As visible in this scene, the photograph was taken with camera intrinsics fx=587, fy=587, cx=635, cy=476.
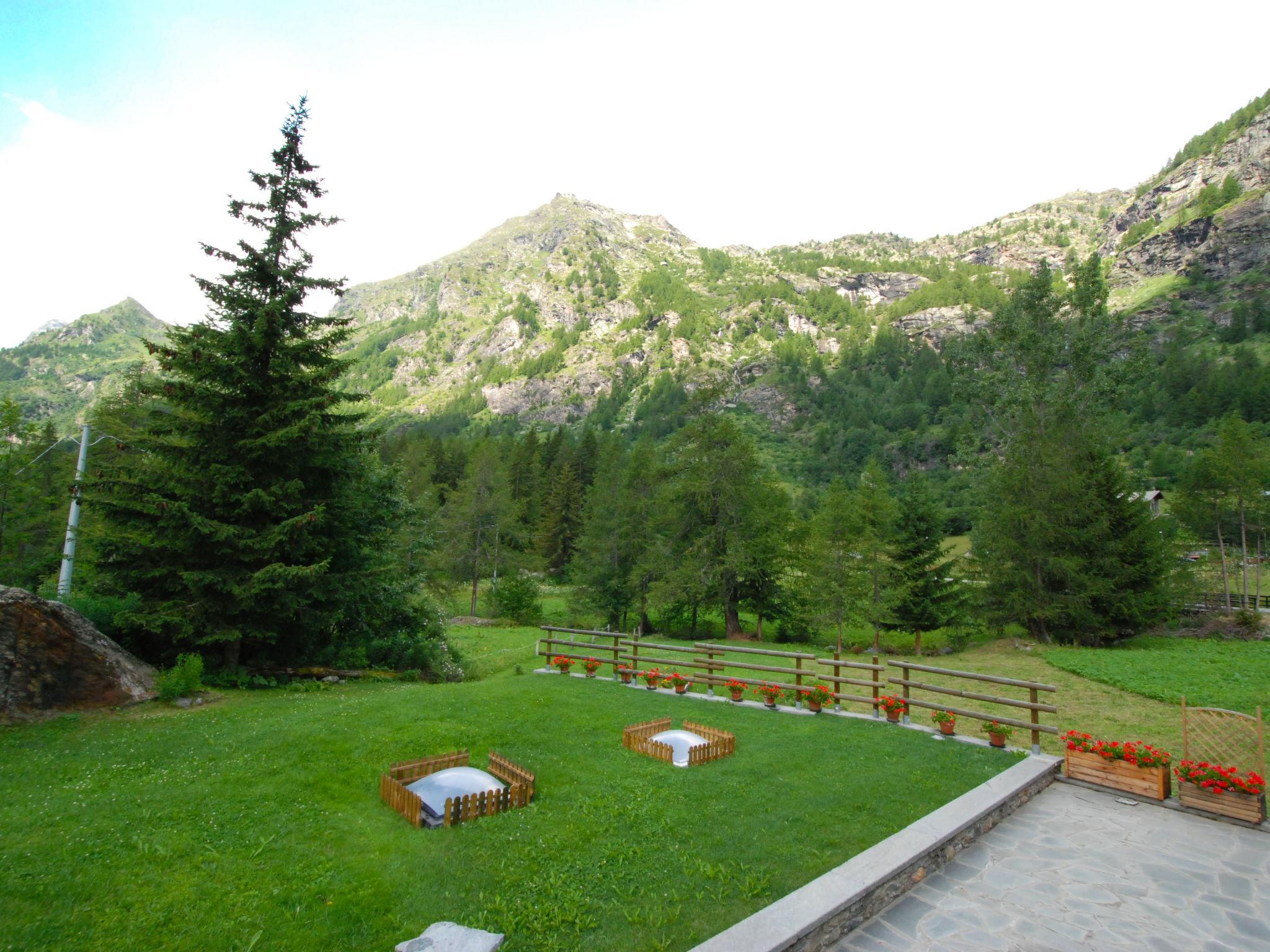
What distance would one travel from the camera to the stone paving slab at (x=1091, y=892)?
5.21 metres

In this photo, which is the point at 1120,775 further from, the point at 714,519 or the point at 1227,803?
the point at 714,519

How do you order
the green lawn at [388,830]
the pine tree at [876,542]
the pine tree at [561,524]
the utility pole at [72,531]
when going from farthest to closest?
the pine tree at [561,524]
the pine tree at [876,542]
the utility pole at [72,531]
the green lawn at [388,830]

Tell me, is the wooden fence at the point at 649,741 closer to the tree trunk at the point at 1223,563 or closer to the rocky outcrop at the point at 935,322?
the tree trunk at the point at 1223,563

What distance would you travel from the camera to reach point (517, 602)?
39.1 metres

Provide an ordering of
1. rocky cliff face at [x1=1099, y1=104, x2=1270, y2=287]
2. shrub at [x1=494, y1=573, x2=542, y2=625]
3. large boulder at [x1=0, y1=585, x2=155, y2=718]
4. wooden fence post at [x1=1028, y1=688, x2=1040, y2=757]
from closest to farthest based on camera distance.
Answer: large boulder at [x1=0, y1=585, x2=155, y2=718]
wooden fence post at [x1=1028, y1=688, x2=1040, y2=757]
shrub at [x1=494, y1=573, x2=542, y2=625]
rocky cliff face at [x1=1099, y1=104, x2=1270, y2=287]

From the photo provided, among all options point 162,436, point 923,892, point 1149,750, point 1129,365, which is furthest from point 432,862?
point 1129,365

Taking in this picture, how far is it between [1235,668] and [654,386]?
143 meters

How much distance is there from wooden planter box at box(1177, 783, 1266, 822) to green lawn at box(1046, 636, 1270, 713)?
22.5 ft

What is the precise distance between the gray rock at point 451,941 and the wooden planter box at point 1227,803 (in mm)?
9436

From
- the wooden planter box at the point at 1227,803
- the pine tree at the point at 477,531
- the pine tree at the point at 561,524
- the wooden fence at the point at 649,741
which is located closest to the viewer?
the wooden planter box at the point at 1227,803

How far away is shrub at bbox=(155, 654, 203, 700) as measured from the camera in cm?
1127

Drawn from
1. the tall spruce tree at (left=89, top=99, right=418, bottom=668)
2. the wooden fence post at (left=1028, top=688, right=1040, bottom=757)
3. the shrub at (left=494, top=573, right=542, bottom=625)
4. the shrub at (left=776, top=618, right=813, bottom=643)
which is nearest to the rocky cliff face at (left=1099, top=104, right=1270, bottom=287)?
the shrub at (left=776, top=618, right=813, bottom=643)

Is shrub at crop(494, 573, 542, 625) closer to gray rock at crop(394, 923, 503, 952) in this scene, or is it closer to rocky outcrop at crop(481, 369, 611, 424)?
gray rock at crop(394, 923, 503, 952)

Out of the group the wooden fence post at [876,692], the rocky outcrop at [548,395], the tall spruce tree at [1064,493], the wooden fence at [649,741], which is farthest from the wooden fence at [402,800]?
the rocky outcrop at [548,395]
